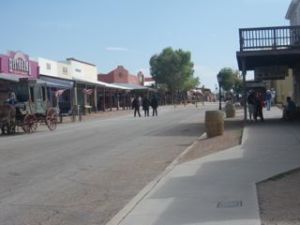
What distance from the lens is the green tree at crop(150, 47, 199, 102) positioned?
125062 millimetres

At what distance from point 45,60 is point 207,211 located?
1986 inches

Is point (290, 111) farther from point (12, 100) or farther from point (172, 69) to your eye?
point (172, 69)

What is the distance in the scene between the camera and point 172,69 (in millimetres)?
125125

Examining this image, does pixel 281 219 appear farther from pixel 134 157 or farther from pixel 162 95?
pixel 162 95

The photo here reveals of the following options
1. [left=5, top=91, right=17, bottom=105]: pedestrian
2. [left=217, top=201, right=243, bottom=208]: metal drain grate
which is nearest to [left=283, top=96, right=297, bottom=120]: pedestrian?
[left=5, top=91, right=17, bottom=105]: pedestrian

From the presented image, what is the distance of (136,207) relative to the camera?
9.75 metres

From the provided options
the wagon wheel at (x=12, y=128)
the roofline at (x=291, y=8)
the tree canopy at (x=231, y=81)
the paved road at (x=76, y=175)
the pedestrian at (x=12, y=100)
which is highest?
the roofline at (x=291, y=8)

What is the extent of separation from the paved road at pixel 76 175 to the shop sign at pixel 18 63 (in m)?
21.1

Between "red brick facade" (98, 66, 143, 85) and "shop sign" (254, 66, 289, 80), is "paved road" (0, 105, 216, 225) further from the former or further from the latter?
"red brick facade" (98, 66, 143, 85)

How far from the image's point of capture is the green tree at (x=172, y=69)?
12506cm

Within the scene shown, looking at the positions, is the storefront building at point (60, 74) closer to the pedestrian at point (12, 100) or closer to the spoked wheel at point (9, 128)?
the spoked wheel at point (9, 128)

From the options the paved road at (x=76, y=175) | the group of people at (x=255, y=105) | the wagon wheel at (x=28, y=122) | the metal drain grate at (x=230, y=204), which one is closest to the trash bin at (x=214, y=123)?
the paved road at (x=76, y=175)

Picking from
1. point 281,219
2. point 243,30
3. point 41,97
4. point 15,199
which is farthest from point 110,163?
point 41,97

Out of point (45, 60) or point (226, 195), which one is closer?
point (226, 195)
